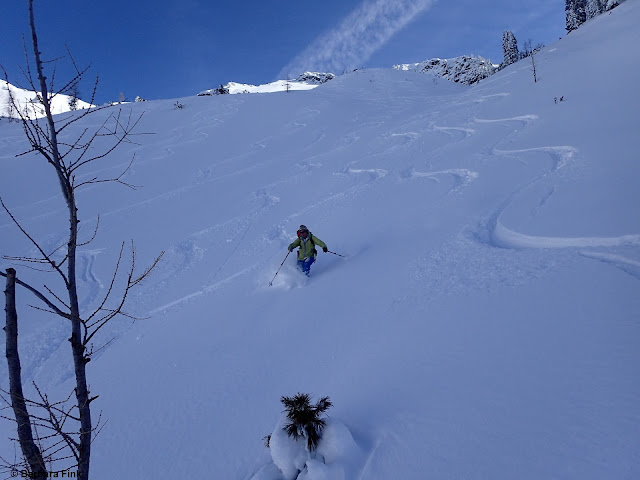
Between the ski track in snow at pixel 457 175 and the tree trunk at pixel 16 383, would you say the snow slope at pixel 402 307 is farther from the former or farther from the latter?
the tree trunk at pixel 16 383

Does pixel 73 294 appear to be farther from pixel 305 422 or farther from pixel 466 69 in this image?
pixel 466 69

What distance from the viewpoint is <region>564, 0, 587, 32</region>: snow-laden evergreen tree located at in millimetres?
45750

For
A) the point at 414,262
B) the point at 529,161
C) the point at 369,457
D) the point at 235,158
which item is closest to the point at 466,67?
the point at 235,158

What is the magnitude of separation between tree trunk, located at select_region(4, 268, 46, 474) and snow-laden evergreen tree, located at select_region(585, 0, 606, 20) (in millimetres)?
52744

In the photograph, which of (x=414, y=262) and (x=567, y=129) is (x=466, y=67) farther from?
(x=414, y=262)

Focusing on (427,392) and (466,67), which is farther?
(466,67)

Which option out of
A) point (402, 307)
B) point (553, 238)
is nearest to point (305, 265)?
point (402, 307)

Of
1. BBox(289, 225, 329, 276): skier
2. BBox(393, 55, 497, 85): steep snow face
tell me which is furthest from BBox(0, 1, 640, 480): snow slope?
BBox(393, 55, 497, 85): steep snow face

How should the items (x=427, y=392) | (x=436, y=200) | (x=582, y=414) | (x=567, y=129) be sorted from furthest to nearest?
(x=567, y=129), (x=436, y=200), (x=427, y=392), (x=582, y=414)

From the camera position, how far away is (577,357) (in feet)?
10.0

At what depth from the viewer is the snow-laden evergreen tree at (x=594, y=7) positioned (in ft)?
124

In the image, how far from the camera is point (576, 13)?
46.3 meters

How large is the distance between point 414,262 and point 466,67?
5296cm

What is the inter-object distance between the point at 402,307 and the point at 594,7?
52.9 metres
